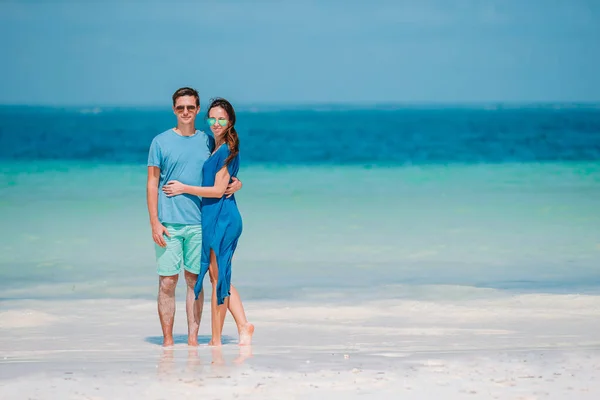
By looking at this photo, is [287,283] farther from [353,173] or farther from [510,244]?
[353,173]

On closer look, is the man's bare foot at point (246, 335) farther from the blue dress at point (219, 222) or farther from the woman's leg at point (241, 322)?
the blue dress at point (219, 222)

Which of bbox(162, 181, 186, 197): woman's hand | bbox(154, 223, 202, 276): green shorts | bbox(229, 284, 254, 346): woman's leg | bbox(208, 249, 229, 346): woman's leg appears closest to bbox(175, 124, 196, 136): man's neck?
bbox(162, 181, 186, 197): woman's hand

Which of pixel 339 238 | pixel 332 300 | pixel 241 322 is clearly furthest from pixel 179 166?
pixel 339 238

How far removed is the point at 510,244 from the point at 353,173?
1269cm

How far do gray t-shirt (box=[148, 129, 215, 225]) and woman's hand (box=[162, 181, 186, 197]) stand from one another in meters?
0.04

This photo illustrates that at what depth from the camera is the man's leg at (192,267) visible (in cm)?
466

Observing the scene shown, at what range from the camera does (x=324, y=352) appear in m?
4.54

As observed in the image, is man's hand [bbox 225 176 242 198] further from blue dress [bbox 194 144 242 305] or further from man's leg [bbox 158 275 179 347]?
man's leg [bbox 158 275 179 347]

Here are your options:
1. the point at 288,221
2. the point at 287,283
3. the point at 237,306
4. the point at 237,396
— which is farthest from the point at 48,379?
the point at 288,221

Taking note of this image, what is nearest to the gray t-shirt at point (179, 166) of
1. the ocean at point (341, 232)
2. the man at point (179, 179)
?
the man at point (179, 179)

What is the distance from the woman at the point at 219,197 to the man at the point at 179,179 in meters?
0.05

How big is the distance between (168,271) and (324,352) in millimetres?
803

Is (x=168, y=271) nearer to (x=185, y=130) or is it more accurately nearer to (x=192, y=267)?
(x=192, y=267)

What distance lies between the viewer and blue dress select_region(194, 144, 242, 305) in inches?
179
